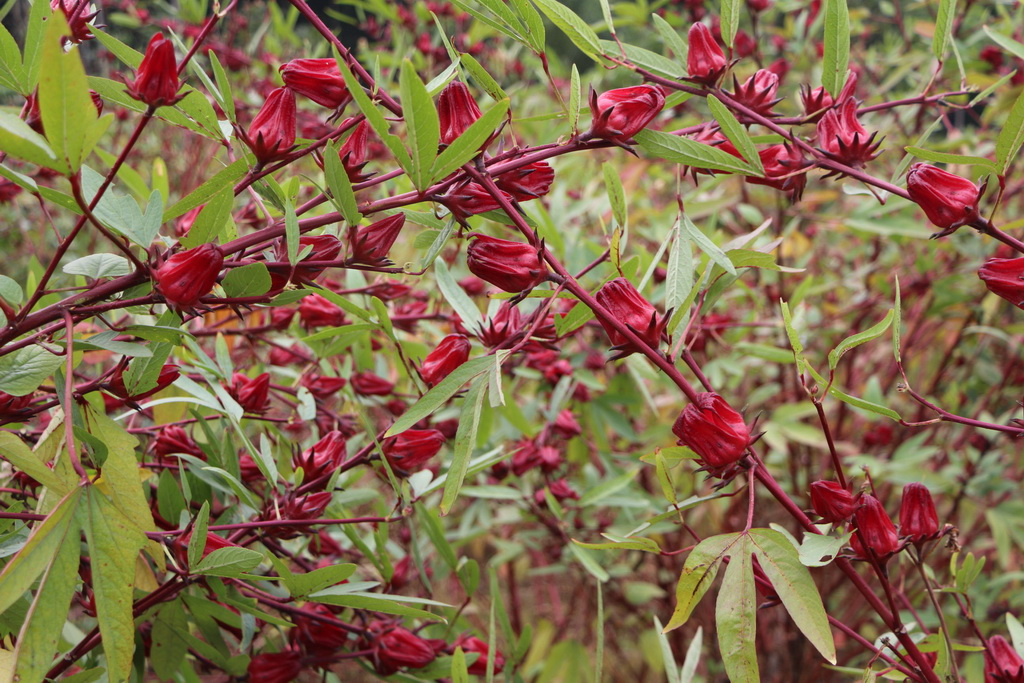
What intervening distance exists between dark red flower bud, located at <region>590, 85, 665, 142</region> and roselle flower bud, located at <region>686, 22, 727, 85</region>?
2.9 inches

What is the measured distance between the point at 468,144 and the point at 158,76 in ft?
0.48

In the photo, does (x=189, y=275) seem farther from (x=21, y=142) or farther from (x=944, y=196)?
(x=944, y=196)

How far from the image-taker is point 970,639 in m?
1.31

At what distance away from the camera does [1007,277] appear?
41 centimetres

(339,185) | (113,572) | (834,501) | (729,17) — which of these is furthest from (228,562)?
(729,17)

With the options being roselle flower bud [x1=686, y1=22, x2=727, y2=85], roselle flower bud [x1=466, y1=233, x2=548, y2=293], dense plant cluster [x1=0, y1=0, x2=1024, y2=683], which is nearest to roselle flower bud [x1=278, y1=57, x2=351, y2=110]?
A: dense plant cluster [x1=0, y1=0, x2=1024, y2=683]

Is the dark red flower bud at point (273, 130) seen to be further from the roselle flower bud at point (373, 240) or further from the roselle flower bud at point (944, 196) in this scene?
the roselle flower bud at point (944, 196)

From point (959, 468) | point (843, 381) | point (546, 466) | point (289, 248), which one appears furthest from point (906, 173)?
point (843, 381)

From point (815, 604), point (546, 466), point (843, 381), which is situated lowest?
point (843, 381)

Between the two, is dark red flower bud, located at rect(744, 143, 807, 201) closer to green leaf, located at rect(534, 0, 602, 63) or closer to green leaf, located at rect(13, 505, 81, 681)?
green leaf, located at rect(534, 0, 602, 63)

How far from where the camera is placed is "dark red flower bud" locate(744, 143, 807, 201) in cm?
45

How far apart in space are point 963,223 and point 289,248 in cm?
34

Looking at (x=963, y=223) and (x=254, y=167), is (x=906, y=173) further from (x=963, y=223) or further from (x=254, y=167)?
(x=254, y=167)

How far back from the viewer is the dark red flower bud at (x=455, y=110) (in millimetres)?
393
